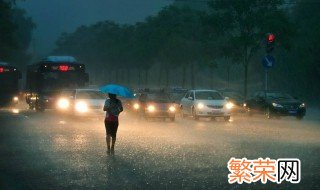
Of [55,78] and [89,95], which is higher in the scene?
[55,78]

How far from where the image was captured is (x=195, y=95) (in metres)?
34.2

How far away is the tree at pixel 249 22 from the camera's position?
4616 centimetres

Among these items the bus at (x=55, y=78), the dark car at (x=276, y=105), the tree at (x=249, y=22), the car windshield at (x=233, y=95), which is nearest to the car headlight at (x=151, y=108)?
the dark car at (x=276, y=105)

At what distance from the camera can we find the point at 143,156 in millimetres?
15891

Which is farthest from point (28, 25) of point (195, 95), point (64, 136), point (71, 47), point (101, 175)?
point (101, 175)

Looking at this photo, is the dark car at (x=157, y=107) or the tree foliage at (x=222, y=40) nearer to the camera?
the dark car at (x=157, y=107)

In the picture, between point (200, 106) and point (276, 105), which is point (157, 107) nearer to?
point (200, 106)

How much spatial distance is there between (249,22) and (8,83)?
65.2 ft

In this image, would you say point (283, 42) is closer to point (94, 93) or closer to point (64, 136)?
point (94, 93)

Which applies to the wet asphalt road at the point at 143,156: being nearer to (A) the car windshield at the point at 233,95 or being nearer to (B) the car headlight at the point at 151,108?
(B) the car headlight at the point at 151,108

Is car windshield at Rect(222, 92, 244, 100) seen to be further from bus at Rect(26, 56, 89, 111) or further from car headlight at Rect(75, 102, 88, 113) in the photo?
car headlight at Rect(75, 102, 88, 113)

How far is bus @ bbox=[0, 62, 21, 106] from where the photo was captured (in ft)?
168

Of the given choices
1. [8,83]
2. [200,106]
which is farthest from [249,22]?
[8,83]

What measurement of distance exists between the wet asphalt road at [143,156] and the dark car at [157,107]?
7.23m
